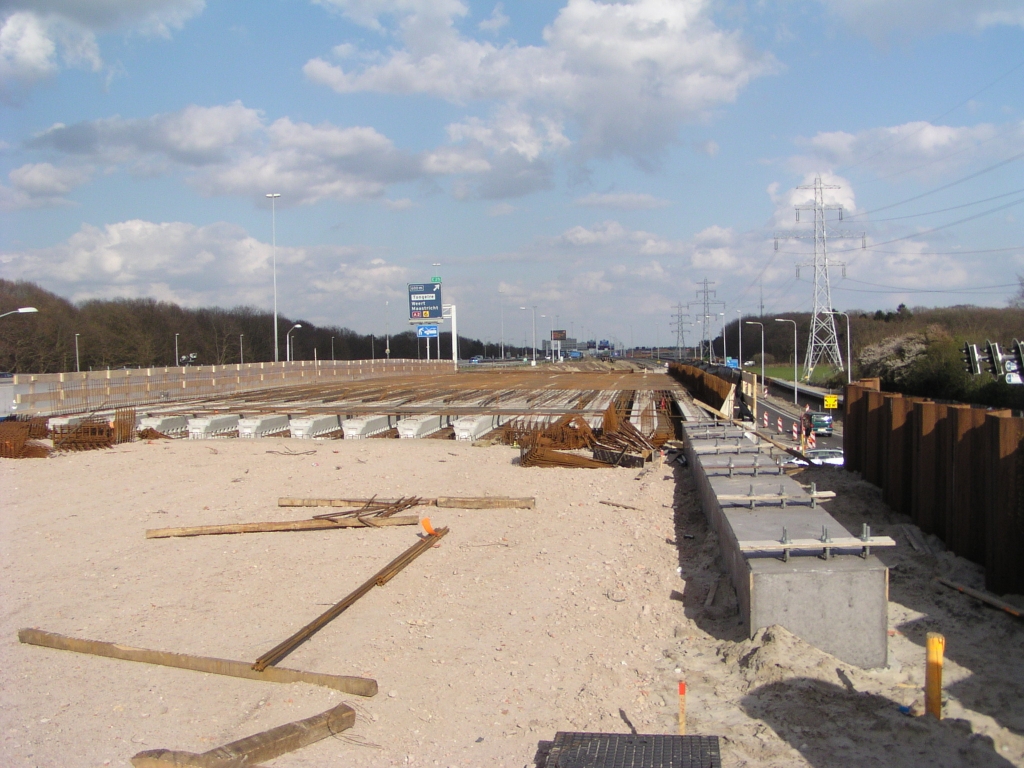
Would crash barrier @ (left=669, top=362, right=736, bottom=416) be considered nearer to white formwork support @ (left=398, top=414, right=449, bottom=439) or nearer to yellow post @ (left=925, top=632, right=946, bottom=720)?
white formwork support @ (left=398, top=414, right=449, bottom=439)

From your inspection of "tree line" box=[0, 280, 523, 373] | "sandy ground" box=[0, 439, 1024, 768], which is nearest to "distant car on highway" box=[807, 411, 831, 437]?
"sandy ground" box=[0, 439, 1024, 768]

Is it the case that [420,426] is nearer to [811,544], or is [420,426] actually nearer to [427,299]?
[811,544]

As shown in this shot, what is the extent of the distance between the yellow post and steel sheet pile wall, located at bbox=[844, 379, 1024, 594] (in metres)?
3.14

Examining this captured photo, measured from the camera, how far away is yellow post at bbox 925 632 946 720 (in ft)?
20.1

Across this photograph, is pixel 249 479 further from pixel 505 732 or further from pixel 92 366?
pixel 92 366

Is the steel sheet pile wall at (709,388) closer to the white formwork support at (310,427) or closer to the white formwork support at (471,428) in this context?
the white formwork support at (471,428)

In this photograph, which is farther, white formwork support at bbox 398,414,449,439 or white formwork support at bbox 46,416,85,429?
white formwork support at bbox 398,414,449,439

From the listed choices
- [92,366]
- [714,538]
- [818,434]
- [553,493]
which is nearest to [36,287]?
[92,366]

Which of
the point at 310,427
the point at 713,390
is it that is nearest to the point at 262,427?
the point at 310,427

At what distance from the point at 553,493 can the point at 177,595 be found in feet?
28.3

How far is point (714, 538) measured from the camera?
37.8ft

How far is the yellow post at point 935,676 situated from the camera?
20.1 ft

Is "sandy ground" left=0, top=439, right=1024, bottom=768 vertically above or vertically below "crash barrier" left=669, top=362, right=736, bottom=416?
below

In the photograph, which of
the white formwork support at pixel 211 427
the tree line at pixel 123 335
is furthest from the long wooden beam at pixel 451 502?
the tree line at pixel 123 335
